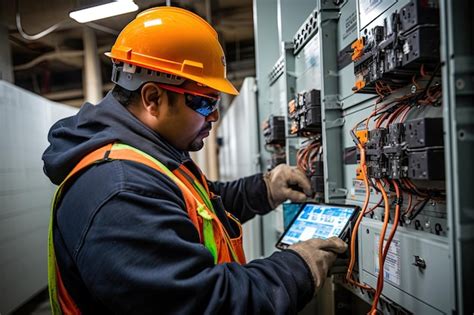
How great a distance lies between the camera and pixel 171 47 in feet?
3.36

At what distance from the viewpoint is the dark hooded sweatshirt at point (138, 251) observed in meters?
0.77

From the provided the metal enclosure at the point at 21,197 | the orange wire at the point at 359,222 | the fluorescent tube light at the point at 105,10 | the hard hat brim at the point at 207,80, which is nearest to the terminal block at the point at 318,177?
the orange wire at the point at 359,222

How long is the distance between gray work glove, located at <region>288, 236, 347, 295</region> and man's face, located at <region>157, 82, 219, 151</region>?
0.41 meters

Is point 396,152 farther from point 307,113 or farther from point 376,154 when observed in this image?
point 307,113

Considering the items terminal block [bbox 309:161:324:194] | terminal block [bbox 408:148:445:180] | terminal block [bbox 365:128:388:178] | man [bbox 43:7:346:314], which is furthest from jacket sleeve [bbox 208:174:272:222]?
terminal block [bbox 408:148:445:180]

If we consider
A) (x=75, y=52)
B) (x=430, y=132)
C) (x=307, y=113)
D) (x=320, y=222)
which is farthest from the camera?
(x=75, y=52)

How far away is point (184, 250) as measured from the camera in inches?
31.7

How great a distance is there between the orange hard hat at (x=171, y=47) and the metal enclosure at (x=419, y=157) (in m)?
0.42

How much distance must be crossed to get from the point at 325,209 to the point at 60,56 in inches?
180

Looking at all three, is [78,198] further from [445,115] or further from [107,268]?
[445,115]

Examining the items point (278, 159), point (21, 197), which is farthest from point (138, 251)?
point (21, 197)

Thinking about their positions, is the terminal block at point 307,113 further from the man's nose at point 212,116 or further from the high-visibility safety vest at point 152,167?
the high-visibility safety vest at point 152,167

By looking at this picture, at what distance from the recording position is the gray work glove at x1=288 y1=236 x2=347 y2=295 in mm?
961

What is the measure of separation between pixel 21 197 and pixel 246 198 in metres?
2.18
